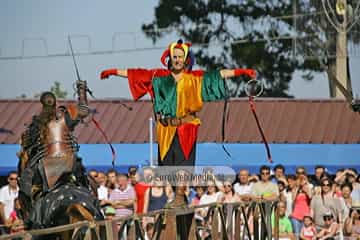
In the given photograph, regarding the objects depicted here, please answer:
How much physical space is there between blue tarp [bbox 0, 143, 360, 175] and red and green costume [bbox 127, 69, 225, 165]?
7890 millimetres

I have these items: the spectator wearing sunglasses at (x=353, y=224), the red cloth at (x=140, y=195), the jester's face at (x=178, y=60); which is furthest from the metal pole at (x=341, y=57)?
the jester's face at (x=178, y=60)

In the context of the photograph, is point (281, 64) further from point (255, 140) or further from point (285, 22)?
point (255, 140)

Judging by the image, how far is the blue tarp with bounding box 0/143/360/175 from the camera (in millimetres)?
16312

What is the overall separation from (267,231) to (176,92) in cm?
180

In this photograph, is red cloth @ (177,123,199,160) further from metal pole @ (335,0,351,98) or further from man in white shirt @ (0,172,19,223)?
metal pole @ (335,0,351,98)

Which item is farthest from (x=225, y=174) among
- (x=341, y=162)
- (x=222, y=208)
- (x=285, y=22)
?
(x=285, y=22)

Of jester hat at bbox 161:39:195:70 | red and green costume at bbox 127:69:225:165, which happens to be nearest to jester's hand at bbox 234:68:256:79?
red and green costume at bbox 127:69:225:165

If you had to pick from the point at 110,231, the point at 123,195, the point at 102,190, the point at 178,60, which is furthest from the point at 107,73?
the point at 102,190

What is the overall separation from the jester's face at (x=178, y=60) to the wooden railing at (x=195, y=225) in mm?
1033

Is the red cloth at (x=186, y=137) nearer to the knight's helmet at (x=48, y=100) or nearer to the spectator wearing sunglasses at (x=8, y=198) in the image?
the knight's helmet at (x=48, y=100)

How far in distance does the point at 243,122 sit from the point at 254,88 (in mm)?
10119

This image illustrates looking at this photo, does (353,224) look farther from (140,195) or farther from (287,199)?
(140,195)

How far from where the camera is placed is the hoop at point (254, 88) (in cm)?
810

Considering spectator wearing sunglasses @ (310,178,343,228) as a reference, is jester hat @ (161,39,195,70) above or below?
above
